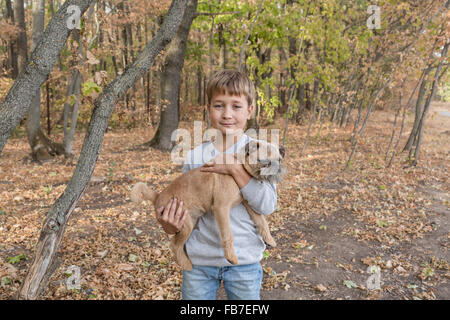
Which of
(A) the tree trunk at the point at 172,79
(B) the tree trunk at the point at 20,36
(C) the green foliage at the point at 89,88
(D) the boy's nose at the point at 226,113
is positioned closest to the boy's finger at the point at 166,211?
(D) the boy's nose at the point at 226,113

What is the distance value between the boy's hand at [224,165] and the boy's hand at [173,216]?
309 millimetres

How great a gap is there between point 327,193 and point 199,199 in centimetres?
696

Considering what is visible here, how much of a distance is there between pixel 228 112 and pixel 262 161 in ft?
1.37

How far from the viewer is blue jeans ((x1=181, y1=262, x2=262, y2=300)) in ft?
6.66

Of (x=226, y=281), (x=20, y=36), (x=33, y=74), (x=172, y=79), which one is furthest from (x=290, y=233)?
(x=20, y=36)

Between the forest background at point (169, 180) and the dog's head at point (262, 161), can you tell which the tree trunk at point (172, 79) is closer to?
the forest background at point (169, 180)

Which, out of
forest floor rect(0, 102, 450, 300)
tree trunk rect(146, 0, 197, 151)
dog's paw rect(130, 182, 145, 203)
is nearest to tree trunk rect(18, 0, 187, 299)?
forest floor rect(0, 102, 450, 300)

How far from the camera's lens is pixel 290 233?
6133 mm

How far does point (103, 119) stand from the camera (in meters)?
3.09

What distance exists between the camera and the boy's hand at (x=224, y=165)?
74.8 inches
